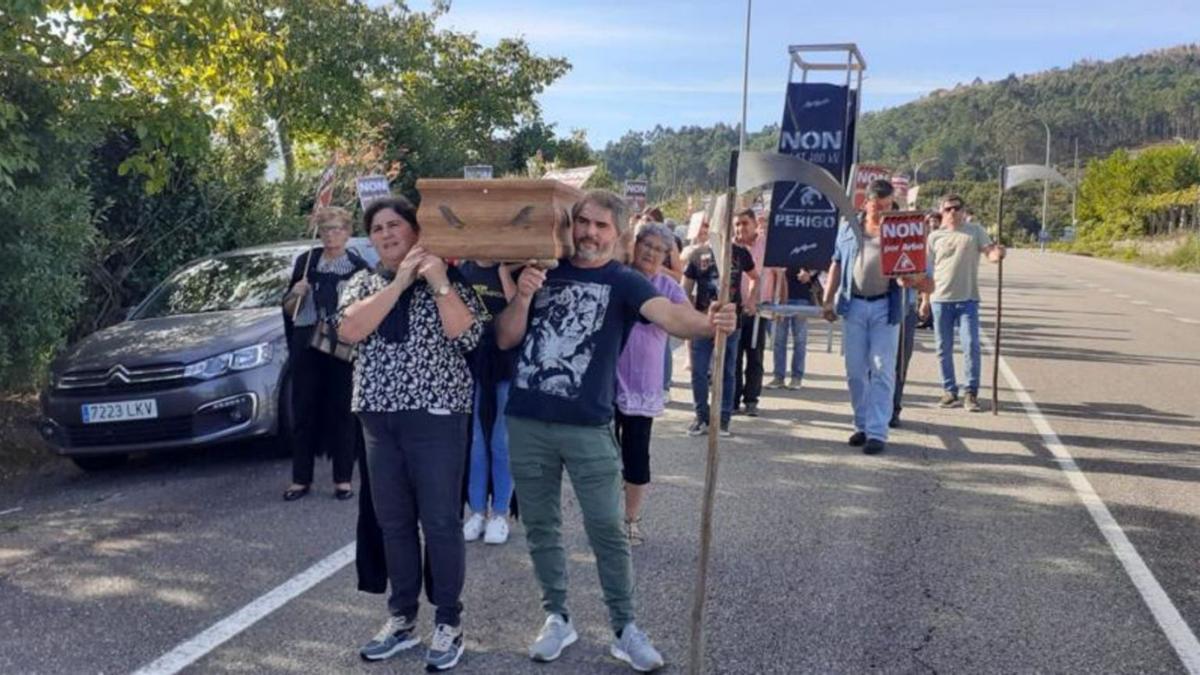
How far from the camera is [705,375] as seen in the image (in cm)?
879

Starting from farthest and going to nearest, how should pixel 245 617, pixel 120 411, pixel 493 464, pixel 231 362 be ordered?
pixel 231 362 → pixel 120 411 → pixel 493 464 → pixel 245 617

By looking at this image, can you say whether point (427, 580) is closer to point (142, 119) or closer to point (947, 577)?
point (947, 577)

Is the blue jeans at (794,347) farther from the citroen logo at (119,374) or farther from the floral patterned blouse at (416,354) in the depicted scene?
the floral patterned blouse at (416,354)

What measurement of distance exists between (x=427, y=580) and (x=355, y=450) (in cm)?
266

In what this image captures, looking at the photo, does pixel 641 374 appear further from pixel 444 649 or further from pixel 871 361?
pixel 871 361

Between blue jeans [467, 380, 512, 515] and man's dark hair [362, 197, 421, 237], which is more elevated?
man's dark hair [362, 197, 421, 237]

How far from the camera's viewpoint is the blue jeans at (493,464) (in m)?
5.61

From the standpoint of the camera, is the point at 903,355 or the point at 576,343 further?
the point at 903,355

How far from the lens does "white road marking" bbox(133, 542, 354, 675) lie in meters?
4.23

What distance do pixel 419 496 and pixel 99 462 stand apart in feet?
16.0

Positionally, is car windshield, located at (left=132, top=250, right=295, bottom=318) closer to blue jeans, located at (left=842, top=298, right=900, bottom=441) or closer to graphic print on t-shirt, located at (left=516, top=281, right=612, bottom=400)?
blue jeans, located at (left=842, top=298, right=900, bottom=441)

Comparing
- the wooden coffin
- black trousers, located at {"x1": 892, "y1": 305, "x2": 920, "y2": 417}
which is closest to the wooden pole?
the wooden coffin

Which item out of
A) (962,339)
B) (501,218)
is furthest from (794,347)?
(501,218)

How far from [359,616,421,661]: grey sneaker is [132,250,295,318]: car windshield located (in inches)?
176
